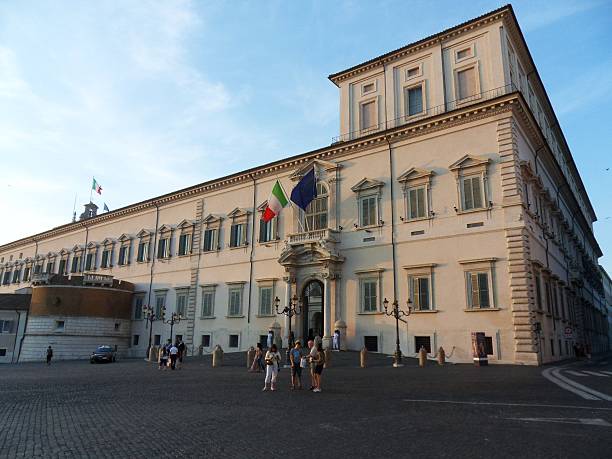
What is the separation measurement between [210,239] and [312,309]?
12369mm

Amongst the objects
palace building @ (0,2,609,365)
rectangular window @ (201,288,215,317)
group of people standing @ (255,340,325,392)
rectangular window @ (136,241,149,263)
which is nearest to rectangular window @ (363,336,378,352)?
palace building @ (0,2,609,365)

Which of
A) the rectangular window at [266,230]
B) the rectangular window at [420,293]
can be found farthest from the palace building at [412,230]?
the rectangular window at [266,230]

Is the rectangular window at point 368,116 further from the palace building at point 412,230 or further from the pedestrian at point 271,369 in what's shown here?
the pedestrian at point 271,369

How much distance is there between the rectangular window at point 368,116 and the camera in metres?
32.9

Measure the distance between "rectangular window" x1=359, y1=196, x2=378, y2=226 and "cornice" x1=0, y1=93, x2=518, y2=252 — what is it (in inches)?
142

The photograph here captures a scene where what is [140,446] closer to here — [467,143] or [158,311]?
[467,143]

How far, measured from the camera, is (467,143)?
27.2 metres

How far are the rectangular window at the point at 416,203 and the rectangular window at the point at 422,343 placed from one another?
7.06 metres

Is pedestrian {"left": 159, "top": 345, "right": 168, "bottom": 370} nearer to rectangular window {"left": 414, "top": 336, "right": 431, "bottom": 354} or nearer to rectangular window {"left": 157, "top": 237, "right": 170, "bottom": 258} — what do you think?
rectangular window {"left": 414, "top": 336, "right": 431, "bottom": 354}

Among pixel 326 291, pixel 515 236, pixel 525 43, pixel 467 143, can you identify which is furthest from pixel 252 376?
pixel 525 43

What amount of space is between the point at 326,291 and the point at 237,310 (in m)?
9.05

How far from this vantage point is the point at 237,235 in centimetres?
3809

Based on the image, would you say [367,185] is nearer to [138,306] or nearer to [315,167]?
[315,167]

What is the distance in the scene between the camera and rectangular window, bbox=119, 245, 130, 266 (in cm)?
4784
